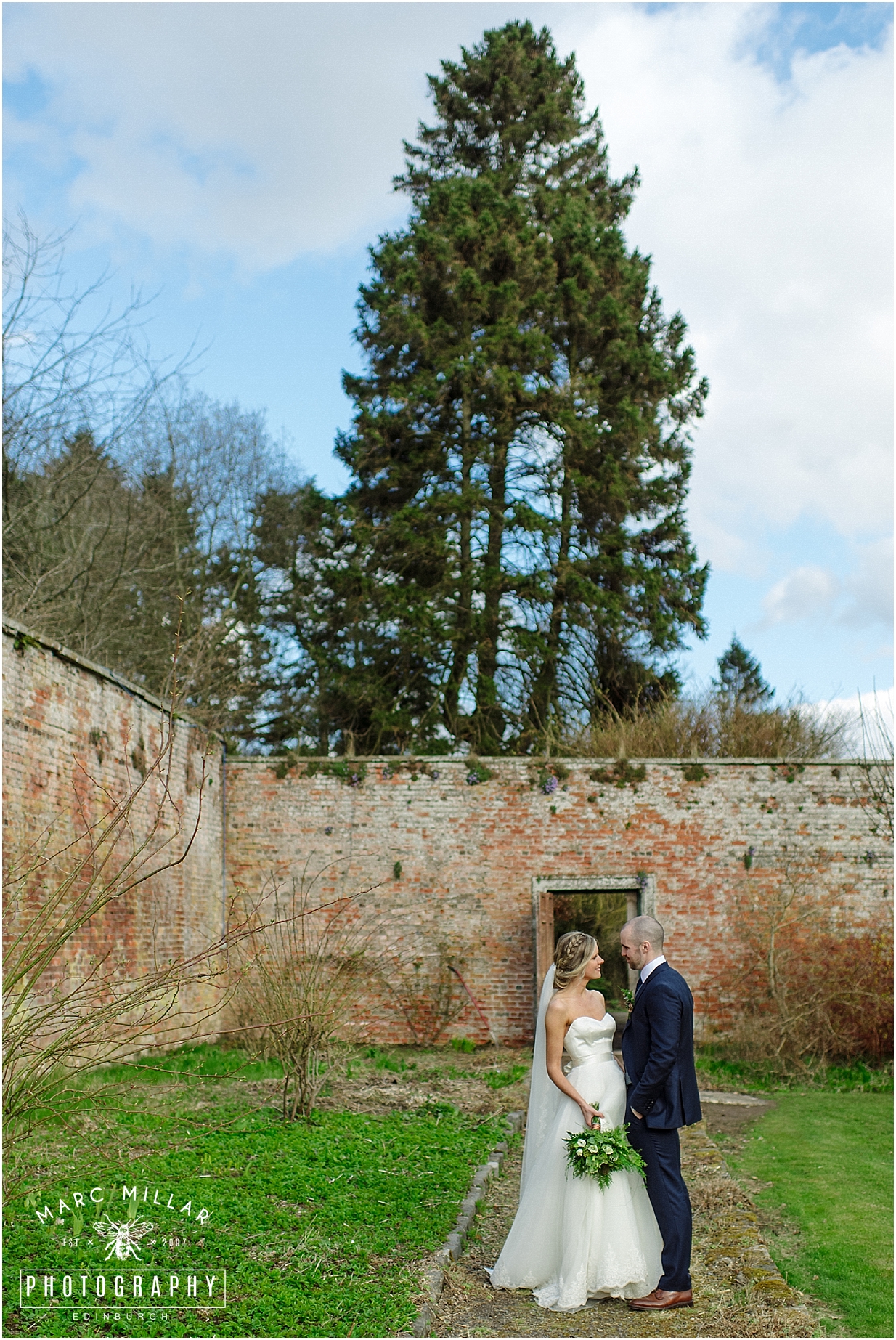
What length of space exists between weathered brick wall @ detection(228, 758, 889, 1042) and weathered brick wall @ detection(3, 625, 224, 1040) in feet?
3.55

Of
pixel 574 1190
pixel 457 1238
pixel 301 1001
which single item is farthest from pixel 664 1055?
pixel 301 1001

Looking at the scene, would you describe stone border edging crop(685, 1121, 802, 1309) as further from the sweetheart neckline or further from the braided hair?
the braided hair

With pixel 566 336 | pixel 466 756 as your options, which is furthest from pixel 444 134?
pixel 466 756

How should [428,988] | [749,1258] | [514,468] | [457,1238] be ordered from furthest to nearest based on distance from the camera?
[514,468] < [428,988] < [457,1238] < [749,1258]

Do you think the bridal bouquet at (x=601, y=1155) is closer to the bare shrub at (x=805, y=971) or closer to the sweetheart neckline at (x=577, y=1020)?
the sweetheart neckline at (x=577, y=1020)

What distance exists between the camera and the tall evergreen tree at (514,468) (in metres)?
19.6

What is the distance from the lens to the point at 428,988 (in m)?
14.4

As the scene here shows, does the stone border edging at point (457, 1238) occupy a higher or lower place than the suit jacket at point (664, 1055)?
lower

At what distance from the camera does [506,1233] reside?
625 cm

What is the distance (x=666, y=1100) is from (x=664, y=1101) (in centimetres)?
1

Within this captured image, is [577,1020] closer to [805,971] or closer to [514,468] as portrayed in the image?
[805,971]

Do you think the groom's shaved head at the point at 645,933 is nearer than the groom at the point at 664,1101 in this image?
No

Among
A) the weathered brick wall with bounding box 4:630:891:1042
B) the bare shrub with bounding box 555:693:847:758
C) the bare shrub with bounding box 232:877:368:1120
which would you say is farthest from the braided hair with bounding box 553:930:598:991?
the bare shrub with bounding box 555:693:847:758

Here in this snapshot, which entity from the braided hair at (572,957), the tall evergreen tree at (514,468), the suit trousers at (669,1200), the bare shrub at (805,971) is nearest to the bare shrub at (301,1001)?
the braided hair at (572,957)
